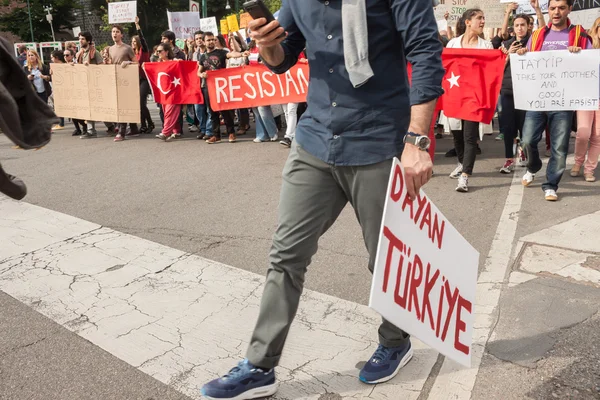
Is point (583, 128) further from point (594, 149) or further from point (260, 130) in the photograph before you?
point (260, 130)

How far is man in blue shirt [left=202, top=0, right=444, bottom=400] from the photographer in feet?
7.07

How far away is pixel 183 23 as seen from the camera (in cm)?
1770

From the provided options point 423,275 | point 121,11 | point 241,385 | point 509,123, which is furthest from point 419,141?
point 121,11

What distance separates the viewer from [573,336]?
298 cm

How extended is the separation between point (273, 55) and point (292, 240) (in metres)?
0.83

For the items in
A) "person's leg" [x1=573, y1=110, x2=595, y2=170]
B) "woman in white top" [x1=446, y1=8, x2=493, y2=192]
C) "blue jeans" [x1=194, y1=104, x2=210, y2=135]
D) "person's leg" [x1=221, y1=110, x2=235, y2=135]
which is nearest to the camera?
"person's leg" [x1=573, y1=110, x2=595, y2=170]

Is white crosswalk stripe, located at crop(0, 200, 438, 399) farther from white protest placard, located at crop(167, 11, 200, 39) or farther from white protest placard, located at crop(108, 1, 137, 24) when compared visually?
white protest placard, located at crop(167, 11, 200, 39)

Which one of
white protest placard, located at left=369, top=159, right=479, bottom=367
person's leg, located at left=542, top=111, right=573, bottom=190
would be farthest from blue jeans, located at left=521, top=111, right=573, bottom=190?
white protest placard, located at left=369, top=159, right=479, bottom=367

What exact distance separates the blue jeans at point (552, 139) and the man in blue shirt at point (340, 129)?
3.95m

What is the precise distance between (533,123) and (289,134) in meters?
4.09

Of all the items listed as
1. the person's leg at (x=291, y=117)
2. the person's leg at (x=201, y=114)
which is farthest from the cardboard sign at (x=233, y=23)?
the person's leg at (x=291, y=117)

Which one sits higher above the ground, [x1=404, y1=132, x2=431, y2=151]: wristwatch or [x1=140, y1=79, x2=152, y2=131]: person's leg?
[x1=404, y1=132, x2=431, y2=151]: wristwatch

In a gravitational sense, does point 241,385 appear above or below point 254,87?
below

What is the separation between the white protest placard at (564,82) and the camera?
5852 mm
